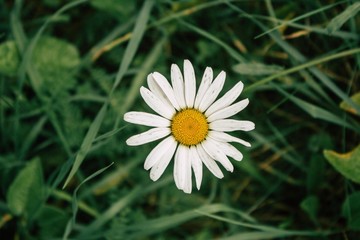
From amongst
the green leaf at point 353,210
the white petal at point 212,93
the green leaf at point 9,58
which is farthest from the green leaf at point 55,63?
the green leaf at point 353,210

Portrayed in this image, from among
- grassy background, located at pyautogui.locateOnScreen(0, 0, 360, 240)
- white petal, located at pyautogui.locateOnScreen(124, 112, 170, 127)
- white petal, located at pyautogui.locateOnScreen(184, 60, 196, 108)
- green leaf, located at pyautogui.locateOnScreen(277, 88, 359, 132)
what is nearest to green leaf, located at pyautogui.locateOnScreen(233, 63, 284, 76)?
grassy background, located at pyautogui.locateOnScreen(0, 0, 360, 240)

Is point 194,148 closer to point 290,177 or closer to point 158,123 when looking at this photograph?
point 158,123

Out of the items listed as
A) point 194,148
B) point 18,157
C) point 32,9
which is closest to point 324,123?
point 194,148

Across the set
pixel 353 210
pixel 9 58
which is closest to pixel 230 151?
pixel 353 210

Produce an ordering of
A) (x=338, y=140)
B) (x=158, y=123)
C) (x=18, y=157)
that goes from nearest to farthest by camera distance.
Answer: (x=158, y=123) < (x=18, y=157) < (x=338, y=140)

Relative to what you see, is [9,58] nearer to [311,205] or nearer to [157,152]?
[157,152]

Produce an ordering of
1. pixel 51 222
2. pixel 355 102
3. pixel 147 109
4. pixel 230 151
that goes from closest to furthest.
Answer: pixel 230 151 → pixel 355 102 → pixel 51 222 → pixel 147 109
